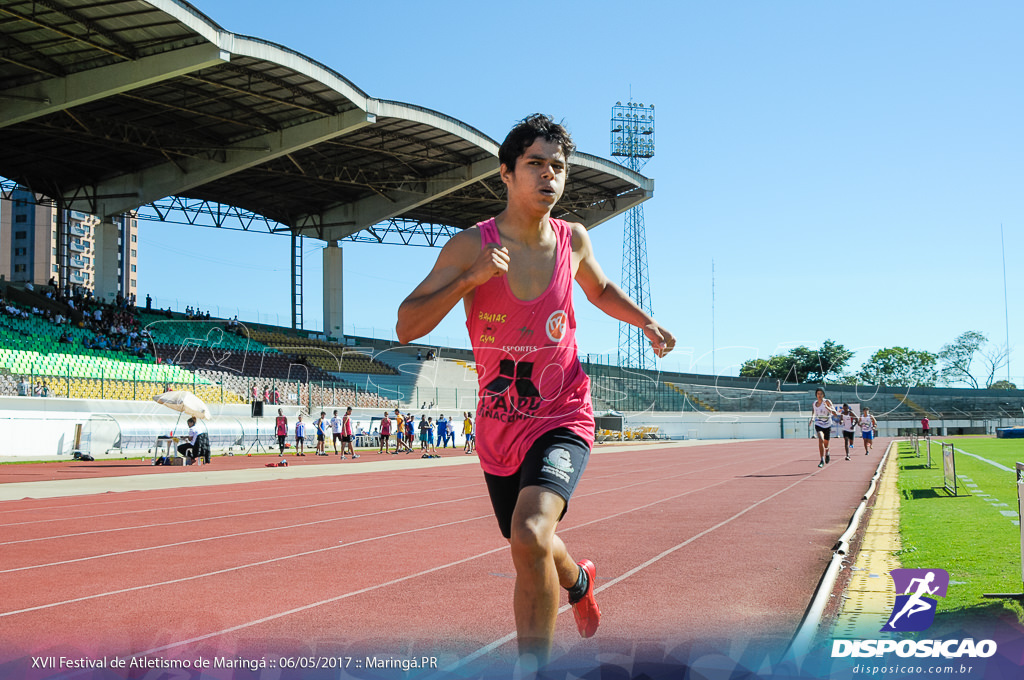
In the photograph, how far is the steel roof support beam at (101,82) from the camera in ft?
97.9

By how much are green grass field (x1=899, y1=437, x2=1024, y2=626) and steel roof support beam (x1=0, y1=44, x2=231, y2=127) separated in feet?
83.5

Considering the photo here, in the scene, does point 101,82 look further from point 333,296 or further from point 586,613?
point 586,613

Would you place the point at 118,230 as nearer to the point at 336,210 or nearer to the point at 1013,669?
the point at 336,210

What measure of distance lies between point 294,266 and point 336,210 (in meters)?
5.61

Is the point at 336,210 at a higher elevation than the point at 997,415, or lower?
higher

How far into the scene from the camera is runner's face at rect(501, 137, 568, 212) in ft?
11.3

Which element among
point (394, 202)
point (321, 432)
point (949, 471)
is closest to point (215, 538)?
point (949, 471)

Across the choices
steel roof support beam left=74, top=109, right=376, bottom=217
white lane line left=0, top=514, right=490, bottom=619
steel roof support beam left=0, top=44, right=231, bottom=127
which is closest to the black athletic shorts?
white lane line left=0, top=514, right=490, bottom=619

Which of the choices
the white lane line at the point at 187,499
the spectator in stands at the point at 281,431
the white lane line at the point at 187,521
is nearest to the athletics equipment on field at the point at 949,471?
the white lane line at the point at 187,521

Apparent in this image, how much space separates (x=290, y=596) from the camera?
5.80 m

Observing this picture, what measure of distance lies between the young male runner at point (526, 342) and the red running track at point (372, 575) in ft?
3.39

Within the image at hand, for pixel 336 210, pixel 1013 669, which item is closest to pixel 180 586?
pixel 1013 669

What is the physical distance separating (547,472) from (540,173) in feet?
3.69

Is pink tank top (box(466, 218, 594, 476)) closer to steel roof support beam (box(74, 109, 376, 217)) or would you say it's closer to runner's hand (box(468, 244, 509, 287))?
runner's hand (box(468, 244, 509, 287))
